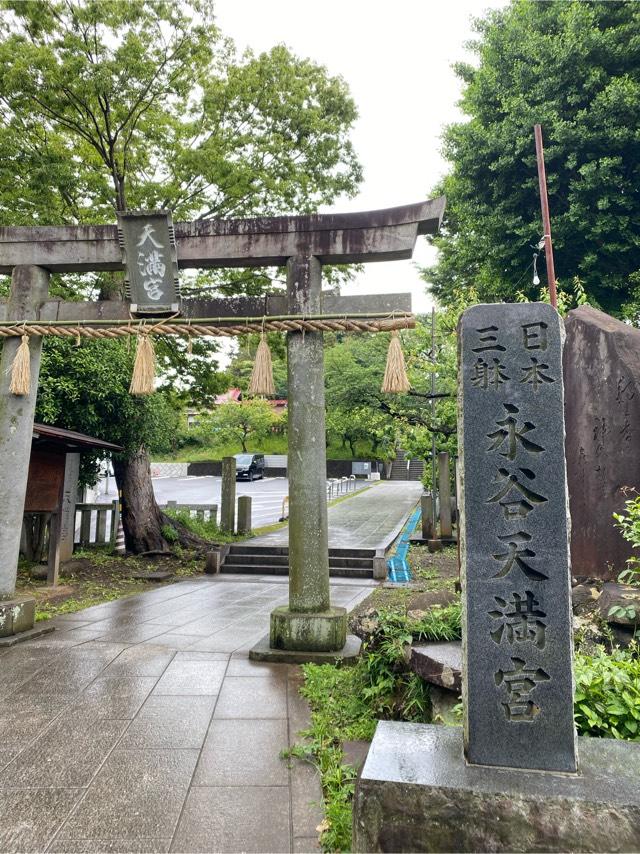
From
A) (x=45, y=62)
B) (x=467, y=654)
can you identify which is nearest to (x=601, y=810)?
(x=467, y=654)

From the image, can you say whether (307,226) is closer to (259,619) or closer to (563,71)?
(259,619)

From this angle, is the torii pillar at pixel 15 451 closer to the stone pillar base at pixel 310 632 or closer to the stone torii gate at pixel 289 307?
the stone torii gate at pixel 289 307

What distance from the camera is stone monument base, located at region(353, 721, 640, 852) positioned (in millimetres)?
2234

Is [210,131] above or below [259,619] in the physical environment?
above

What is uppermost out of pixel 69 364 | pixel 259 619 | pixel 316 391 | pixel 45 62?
pixel 45 62

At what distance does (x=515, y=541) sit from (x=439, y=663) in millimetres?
1279

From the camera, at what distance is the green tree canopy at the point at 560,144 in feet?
40.9

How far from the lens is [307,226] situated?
5660mm

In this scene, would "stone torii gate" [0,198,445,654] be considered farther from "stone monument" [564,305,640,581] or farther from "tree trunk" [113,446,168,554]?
"tree trunk" [113,446,168,554]

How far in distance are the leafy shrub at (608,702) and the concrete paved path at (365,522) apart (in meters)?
9.14

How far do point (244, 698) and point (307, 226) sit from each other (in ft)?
15.2

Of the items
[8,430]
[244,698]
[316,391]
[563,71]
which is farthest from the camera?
[563,71]

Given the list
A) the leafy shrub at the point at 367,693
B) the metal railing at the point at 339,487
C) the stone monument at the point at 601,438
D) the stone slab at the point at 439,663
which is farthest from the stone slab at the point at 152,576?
the metal railing at the point at 339,487

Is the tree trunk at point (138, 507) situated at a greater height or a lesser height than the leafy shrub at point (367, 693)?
greater
